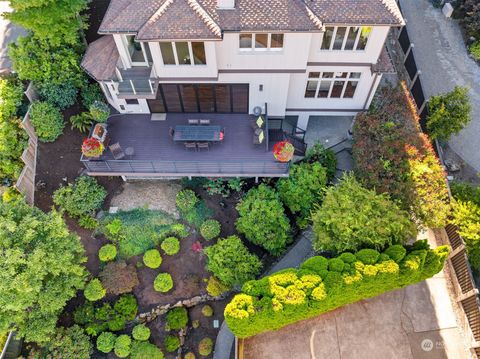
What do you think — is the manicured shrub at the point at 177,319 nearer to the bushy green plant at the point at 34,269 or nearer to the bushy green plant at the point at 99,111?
the bushy green plant at the point at 34,269

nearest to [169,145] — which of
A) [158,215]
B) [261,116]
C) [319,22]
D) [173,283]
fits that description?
[158,215]

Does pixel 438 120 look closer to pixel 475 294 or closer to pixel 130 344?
pixel 475 294

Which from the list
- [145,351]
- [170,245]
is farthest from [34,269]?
[145,351]

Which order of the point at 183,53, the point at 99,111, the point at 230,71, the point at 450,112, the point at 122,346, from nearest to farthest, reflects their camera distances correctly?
the point at 183,53, the point at 122,346, the point at 230,71, the point at 99,111, the point at 450,112

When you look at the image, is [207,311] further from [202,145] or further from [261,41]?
[261,41]

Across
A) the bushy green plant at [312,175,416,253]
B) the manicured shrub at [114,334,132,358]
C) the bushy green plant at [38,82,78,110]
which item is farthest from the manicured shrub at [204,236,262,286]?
the bushy green plant at [38,82,78,110]

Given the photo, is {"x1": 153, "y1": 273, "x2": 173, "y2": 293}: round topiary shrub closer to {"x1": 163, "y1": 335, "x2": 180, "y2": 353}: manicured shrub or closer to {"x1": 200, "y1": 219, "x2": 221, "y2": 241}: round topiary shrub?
{"x1": 163, "y1": 335, "x2": 180, "y2": 353}: manicured shrub
